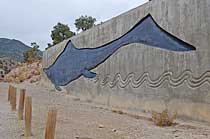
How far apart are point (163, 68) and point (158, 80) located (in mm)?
510

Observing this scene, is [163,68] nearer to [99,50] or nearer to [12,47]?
[99,50]

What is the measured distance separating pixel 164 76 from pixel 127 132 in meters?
3.42

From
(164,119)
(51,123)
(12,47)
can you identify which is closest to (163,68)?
(164,119)

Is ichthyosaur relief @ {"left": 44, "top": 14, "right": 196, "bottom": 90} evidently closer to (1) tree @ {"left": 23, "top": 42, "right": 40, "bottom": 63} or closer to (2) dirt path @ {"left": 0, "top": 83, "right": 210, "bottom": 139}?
(2) dirt path @ {"left": 0, "top": 83, "right": 210, "bottom": 139}

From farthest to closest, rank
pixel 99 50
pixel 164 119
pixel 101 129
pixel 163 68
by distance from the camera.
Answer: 1. pixel 99 50
2. pixel 163 68
3. pixel 164 119
4. pixel 101 129

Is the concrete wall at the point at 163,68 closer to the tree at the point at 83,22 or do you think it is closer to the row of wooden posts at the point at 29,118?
the row of wooden posts at the point at 29,118

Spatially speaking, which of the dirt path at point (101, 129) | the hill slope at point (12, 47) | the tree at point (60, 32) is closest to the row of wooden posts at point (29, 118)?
the dirt path at point (101, 129)

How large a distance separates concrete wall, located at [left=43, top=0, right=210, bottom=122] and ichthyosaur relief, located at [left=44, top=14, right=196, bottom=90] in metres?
0.21

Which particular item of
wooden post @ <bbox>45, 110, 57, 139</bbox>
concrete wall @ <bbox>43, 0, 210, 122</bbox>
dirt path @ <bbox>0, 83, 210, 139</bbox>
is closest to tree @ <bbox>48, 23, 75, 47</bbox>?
concrete wall @ <bbox>43, 0, 210, 122</bbox>

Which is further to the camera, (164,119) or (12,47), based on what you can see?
(12,47)

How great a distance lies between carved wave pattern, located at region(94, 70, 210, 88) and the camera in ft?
39.1

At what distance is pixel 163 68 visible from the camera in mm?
13734

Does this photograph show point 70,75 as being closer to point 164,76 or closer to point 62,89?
point 62,89

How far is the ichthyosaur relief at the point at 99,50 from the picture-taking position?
1373 cm
